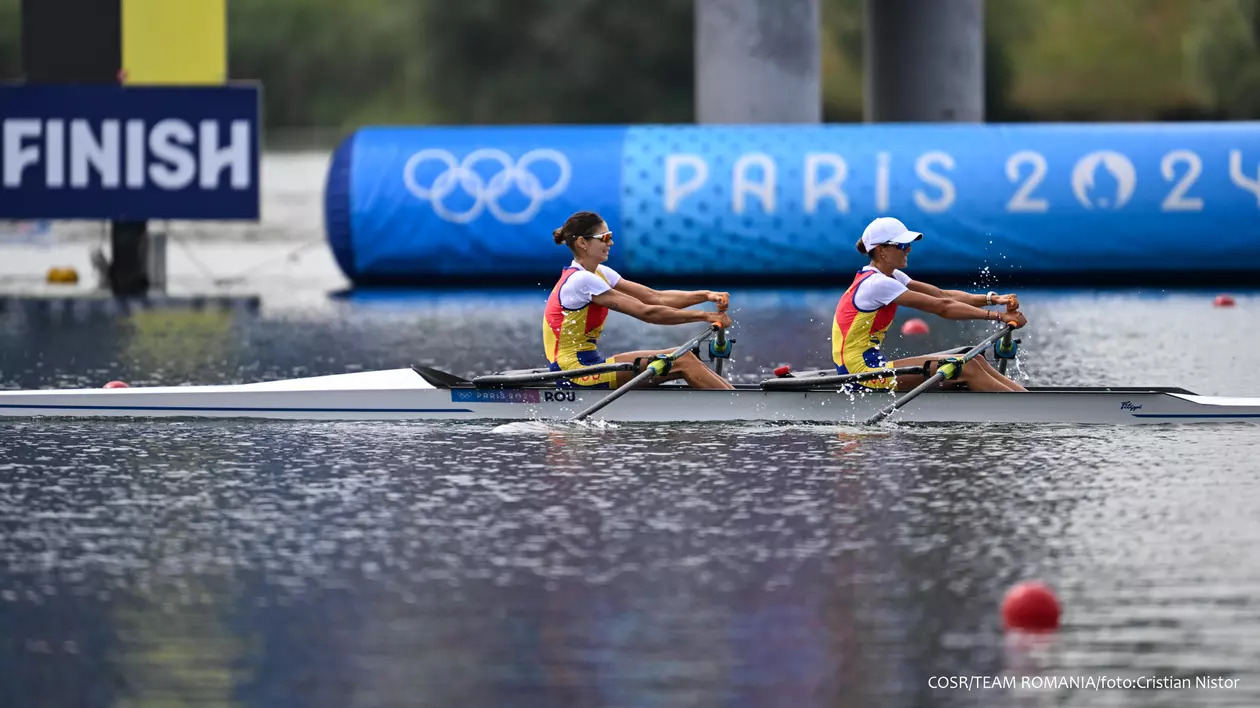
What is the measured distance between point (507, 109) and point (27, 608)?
221ft

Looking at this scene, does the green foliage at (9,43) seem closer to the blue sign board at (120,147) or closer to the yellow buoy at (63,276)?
the yellow buoy at (63,276)

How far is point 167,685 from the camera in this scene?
263 inches

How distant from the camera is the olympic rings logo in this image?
2431 cm

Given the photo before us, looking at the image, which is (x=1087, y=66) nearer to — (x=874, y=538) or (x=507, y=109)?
(x=507, y=109)

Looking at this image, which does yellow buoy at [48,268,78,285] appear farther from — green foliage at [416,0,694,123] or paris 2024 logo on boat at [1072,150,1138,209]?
green foliage at [416,0,694,123]

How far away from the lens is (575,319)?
13.0 meters

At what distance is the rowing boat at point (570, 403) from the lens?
1233 cm

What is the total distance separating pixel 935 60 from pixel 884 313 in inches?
772

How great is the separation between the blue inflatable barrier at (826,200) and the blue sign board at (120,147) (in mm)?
1783

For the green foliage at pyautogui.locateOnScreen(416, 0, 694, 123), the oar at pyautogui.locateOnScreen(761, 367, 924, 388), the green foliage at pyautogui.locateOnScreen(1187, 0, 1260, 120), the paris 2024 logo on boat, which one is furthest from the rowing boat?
the green foliage at pyautogui.locateOnScreen(416, 0, 694, 123)

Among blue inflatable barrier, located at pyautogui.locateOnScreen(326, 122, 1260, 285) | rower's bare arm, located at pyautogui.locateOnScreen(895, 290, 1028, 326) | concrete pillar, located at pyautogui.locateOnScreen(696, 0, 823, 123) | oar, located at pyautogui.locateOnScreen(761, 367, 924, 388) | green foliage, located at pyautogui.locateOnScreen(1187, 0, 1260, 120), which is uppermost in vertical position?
green foliage, located at pyautogui.locateOnScreen(1187, 0, 1260, 120)

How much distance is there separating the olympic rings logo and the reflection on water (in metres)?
11.7

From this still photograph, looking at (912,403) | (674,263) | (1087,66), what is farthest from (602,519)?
(1087,66)

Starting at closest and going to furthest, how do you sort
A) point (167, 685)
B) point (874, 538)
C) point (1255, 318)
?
point (167, 685), point (874, 538), point (1255, 318)
